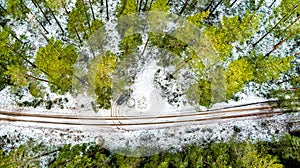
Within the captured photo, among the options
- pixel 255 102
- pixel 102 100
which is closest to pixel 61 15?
pixel 102 100

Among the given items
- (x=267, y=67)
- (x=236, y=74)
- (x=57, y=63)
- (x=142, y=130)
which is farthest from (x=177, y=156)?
(x=57, y=63)

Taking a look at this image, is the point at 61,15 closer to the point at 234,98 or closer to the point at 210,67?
the point at 210,67

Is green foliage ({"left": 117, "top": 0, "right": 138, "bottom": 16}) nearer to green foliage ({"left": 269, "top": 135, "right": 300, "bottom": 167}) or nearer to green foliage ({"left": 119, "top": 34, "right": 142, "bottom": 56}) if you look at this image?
green foliage ({"left": 119, "top": 34, "right": 142, "bottom": 56})

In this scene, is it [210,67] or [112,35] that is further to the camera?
[112,35]

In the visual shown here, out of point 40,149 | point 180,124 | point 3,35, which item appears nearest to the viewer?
point 3,35

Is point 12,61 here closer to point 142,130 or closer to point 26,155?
point 26,155

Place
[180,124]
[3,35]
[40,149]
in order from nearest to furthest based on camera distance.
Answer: [3,35] → [40,149] → [180,124]
